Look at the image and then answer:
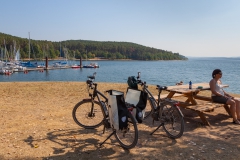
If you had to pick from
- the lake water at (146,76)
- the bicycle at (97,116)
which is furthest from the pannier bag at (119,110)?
the lake water at (146,76)

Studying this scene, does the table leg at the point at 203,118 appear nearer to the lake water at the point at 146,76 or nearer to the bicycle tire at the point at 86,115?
the bicycle tire at the point at 86,115

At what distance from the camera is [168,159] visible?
3.88 m

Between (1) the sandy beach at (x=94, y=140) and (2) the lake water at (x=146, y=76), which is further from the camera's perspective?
(2) the lake water at (x=146, y=76)

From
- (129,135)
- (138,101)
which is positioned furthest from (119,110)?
(138,101)

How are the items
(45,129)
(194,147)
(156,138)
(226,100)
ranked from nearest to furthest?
(194,147) → (156,138) → (45,129) → (226,100)

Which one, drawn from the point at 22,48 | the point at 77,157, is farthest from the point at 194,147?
the point at 22,48

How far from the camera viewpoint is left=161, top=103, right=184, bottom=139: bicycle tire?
4730 millimetres

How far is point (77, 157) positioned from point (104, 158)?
472 millimetres

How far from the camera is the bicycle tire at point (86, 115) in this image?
5.36 metres

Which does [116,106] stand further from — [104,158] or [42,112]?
[42,112]

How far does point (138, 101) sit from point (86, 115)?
4.46ft

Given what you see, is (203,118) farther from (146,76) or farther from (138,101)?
(146,76)

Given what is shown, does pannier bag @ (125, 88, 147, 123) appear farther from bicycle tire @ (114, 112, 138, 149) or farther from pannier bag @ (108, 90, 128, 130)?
pannier bag @ (108, 90, 128, 130)

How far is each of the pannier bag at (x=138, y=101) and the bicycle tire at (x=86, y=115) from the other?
0.77 m
